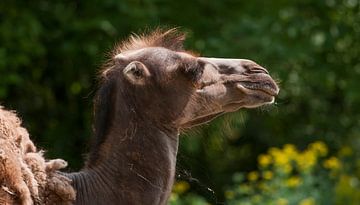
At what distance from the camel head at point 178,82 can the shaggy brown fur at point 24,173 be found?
0.52 meters

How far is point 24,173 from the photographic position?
17.1 feet

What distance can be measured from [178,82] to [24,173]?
0.95 metres

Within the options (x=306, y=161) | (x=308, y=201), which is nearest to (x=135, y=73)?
(x=308, y=201)

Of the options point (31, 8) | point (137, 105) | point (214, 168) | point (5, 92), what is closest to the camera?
point (137, 105)

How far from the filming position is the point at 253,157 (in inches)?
563

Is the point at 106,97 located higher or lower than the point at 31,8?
lower

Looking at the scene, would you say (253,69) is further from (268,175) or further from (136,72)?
(268,175)

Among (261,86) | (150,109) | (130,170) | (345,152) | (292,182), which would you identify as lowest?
(130,170)

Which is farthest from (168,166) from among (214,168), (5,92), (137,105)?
(214,168)

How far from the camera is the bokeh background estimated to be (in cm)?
1070

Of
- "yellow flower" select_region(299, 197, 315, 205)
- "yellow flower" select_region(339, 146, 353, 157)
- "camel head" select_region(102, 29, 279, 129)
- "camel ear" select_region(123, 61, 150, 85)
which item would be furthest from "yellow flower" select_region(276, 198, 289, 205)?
"camel ear" select_region(123, 61, 150, 85)

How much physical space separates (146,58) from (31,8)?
6.47m

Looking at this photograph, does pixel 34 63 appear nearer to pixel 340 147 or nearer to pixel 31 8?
pixel 31 8

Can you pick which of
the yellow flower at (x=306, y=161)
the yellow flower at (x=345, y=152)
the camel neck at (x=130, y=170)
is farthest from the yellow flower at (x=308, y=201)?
the camel neck at (x=130, y=170)
